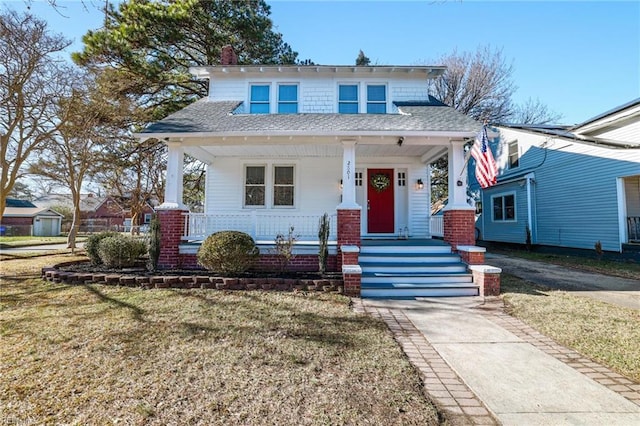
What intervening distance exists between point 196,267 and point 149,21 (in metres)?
11.2

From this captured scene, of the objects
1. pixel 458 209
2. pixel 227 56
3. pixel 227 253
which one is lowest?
pixel 227 253

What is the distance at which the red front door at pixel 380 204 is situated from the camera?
10.1 metres

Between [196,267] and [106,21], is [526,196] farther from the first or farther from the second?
[106,21]

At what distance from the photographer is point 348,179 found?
751 cm

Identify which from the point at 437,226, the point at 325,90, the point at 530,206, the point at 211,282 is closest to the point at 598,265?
the point at 530,206

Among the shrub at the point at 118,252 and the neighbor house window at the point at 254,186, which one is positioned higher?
the neighbor house window at the point at 254,186

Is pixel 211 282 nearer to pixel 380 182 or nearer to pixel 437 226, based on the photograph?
pixel 380 182

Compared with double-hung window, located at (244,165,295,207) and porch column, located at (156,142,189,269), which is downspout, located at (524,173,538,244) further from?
porch column, located at (156,142,189,269)

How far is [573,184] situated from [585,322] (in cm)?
1052

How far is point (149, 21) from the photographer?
1277 cm

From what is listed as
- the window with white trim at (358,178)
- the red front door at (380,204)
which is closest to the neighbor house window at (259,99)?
the window with white trim at (358,178)

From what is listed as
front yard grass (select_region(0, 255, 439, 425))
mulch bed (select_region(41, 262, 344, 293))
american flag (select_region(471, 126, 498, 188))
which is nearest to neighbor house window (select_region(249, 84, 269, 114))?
mulch bed (select_region(41, 262, 344, 293))

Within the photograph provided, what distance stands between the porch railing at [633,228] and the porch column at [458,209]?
25.0 feet

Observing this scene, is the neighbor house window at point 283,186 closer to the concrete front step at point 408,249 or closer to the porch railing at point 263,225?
the porch railing at point 263,225
